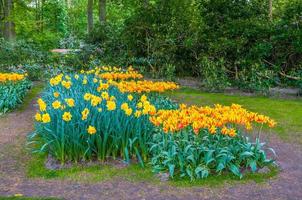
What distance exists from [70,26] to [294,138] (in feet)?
95.9

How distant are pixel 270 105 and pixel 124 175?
5.53 metres

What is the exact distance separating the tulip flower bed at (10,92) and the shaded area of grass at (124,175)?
12.0 feet

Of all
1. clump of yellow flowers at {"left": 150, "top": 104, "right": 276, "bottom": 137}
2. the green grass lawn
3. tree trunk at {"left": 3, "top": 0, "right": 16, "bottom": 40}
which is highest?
tree trunk at {"left": 3, "top": 0, "right": 16, "bottom": 40}

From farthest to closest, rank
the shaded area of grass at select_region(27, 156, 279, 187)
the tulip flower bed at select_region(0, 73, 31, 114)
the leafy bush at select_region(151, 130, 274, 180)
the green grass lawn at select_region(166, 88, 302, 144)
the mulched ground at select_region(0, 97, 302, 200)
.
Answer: the tulip flower bed at select_region(0, 73, 31, 114), the green grass lawn at select_region(166, 88, 302, 144), the leafy bush at select_region(151, 130, 274, 180), the shaded area of grass at select_region(27, 156, 279, 187), the mulched ground at select_region(0, 97, 302, 200)

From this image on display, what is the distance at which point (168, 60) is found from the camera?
13.2 m

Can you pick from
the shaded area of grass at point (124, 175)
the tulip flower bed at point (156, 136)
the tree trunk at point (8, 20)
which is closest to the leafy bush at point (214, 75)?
the tulip flower bed at point (156, 136)

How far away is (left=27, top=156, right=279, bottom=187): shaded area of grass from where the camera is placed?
187 inches

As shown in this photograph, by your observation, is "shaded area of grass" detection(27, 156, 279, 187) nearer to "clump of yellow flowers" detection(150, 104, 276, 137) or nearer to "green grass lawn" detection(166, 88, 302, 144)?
"clump of yellow flowers" detection(150, 104, 276, 137)

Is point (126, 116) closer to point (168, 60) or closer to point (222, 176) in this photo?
point (222, 176)

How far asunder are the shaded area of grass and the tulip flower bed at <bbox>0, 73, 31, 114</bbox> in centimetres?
366

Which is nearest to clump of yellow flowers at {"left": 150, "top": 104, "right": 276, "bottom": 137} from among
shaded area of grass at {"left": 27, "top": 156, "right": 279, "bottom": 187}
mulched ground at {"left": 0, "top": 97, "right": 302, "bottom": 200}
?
A: shaded area of grass at {"left": 27, "top": 156, "right": 279, "bottom": 187}

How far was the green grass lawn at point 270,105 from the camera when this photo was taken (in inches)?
291

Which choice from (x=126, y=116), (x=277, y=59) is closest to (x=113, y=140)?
(x=126, y=116)

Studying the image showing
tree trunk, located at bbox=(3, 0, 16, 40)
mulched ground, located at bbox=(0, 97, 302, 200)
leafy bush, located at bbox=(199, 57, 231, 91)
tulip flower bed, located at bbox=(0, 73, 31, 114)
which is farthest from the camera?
tree trunk, located at bbox=(3, 0, 16, 40)
